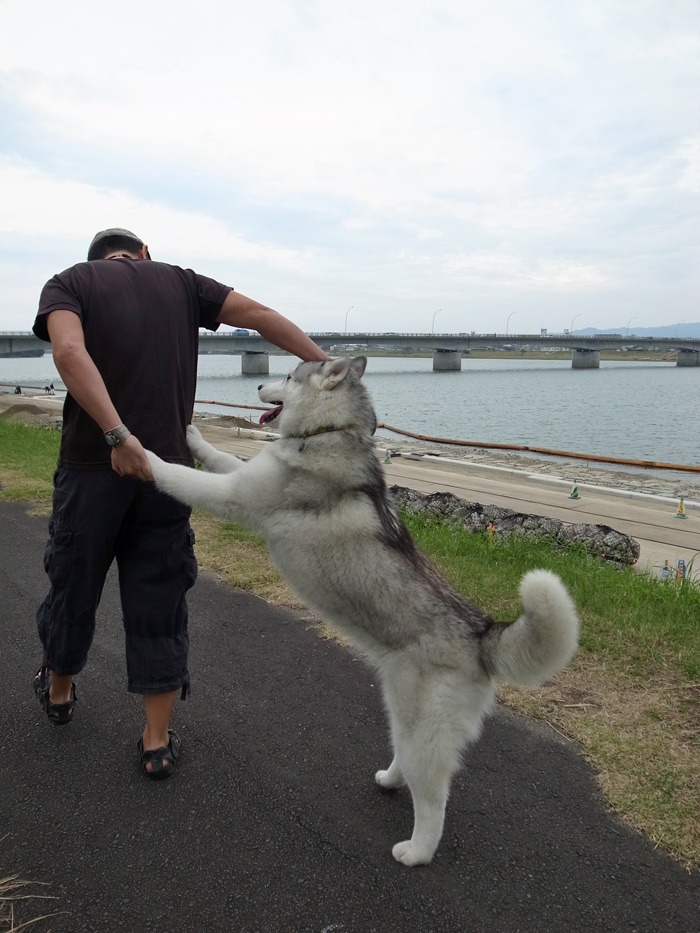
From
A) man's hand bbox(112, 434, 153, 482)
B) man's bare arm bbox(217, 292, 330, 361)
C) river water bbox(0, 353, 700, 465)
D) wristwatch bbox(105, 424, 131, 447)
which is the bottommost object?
river water bbox(0, 353, 700, 465)

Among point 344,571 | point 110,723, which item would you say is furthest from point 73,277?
point 110,723

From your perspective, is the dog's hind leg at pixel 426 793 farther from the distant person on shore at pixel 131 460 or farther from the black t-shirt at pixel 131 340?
the black t-shirt at pixel 131 340

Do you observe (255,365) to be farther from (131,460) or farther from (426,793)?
(426,793)

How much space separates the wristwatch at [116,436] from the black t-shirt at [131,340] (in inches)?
10.6

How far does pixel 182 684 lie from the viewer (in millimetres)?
3195

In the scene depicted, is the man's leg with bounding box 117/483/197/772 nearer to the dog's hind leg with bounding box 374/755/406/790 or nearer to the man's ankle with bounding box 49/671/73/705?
the man's ankle with bounding box 49/671/73/705

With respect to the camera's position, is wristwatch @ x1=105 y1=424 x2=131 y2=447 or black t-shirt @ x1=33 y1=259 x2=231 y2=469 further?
black t-shirt @ x1=33 y1=259 x2=231 y2=469

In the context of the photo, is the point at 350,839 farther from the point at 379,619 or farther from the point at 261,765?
the point at 379,619

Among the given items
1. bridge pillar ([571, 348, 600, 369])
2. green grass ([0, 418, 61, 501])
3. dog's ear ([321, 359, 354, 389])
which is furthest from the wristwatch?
bridge pillar ([571, 348, 600, 369])

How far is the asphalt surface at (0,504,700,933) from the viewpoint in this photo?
2283 millimetres

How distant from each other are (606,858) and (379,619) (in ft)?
4.31

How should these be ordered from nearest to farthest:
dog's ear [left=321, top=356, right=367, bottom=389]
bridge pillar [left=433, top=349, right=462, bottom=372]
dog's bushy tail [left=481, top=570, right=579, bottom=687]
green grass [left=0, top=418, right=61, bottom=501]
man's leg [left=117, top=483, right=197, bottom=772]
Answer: dog's bushy tail [left=481, top=570, right=579, bottom=687] → man's leg [left=117, top=483, right=197, bottom=772] → dog's ear [left=321, top=356, right=367, bottom=389] → green grass [left=0, top=418, right=61, bottom=501] → bridge pillar [left=433, top=349, right=462, bottom=372]

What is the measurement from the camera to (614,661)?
3.95m

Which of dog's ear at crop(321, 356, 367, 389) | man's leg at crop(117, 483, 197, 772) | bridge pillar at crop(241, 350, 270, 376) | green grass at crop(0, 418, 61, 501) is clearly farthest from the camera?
bridge pillar at crop(241, 350, 270, 376)
